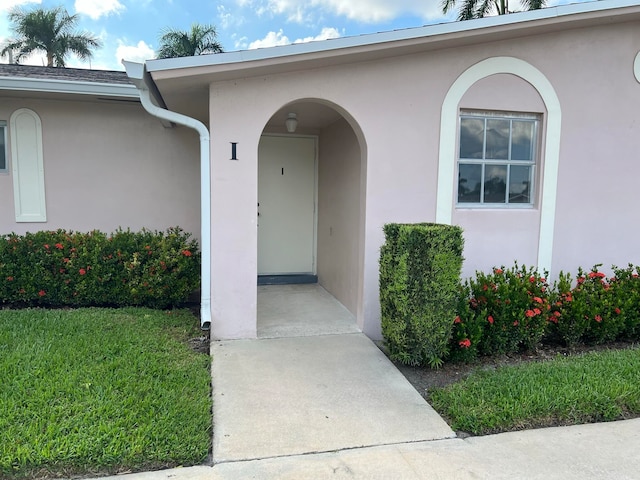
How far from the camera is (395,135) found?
493 cm

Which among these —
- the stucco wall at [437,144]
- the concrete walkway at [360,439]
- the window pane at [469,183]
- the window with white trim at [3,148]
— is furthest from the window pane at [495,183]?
the window with white trim at [3,148]

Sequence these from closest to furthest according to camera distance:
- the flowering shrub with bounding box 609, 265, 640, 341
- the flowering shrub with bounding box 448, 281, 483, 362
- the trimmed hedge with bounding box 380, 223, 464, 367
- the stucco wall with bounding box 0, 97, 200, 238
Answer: the trimmed hedge with bounding box 380, 223, 464, 367
the flowering shrub with bounding box 448, 281, 483, 362
the flowering shrub with bounding box 609, 265, 640, 341
the stucco wall with bounding box 0, 97, 200, 238

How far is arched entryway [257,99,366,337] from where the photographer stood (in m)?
5.60

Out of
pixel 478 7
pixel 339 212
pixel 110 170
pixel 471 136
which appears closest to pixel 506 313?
pixel 471 136

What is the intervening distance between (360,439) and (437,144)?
3.34 metres

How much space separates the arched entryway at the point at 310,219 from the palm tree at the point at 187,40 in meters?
17.8

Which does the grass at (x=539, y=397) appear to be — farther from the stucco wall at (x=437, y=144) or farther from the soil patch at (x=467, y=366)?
the stucco wall at (x=437, y=144)

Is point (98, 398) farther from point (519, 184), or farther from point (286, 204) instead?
point (519, 184)

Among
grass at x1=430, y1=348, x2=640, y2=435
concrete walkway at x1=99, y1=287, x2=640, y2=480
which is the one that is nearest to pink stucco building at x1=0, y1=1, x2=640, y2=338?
concrete walkway at x1=99, y1=287, x2=640, y2=480

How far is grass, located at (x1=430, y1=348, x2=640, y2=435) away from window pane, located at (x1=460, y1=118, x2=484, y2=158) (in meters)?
2.49

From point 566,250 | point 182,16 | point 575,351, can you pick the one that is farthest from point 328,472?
point 182,16

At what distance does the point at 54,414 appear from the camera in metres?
3.00

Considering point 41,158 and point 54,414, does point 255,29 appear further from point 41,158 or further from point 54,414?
point 54,414

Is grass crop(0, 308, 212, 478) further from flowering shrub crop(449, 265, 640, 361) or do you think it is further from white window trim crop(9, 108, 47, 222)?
flowering shrub crop(449, 265, 640, 361)
